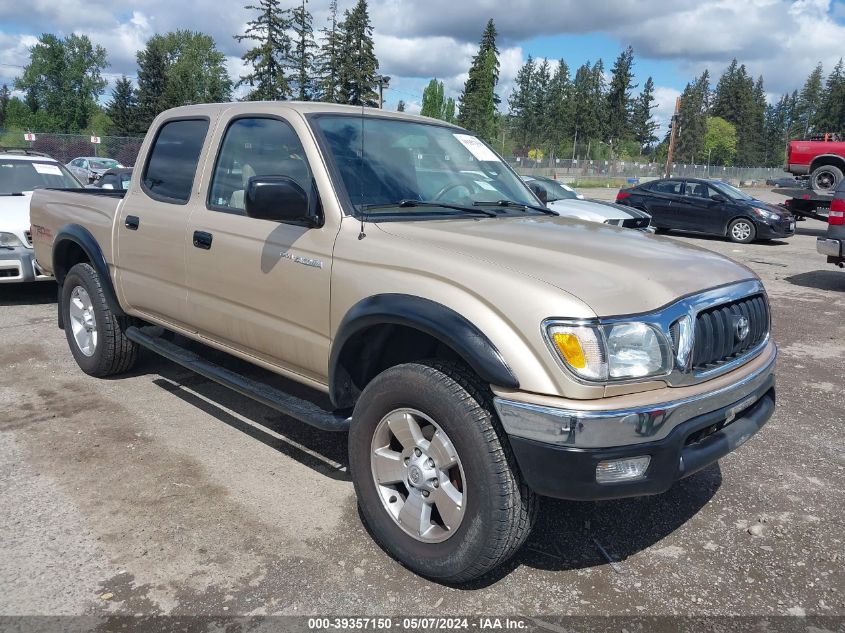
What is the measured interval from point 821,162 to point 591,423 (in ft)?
71.2

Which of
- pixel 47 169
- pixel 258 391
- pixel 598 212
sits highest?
pixel 47 169

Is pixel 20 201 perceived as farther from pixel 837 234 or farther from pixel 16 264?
pixel 837 234

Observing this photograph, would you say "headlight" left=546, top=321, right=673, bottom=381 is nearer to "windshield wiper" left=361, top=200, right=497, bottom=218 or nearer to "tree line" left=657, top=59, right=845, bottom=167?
"windshield wiper" left=361, top=200, right=497, bottom=218

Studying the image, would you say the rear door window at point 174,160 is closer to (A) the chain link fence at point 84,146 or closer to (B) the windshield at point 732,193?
(B) the windshield at point 732,193

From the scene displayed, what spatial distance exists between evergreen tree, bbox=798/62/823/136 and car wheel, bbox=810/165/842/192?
115 m

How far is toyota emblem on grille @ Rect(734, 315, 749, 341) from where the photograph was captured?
9.66 ft

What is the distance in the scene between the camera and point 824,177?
20109mm

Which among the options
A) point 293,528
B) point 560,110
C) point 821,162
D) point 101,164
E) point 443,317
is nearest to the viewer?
point 443,317

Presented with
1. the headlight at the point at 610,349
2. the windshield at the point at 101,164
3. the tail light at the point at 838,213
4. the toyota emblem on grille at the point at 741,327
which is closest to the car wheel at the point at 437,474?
the headlight at the point at 610,349

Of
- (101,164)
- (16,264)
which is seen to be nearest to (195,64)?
(101,164)

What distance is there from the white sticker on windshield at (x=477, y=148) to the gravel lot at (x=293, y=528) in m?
2.02

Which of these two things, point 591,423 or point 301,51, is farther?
point 301,51

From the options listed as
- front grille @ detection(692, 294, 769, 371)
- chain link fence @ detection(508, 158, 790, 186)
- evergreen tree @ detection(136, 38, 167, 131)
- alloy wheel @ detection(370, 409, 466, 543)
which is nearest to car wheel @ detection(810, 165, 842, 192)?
front grille @ detection(692, 294, 769, 371)

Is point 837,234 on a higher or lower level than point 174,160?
lower
